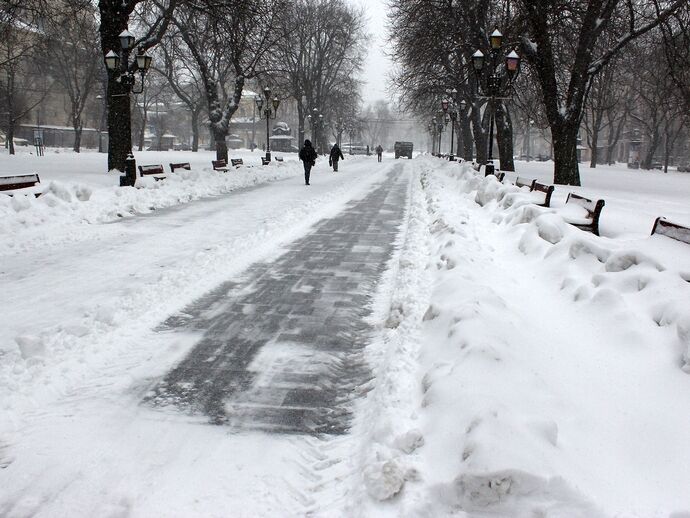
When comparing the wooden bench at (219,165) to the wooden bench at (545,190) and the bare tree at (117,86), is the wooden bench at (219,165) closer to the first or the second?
the bare tree at (117,86)

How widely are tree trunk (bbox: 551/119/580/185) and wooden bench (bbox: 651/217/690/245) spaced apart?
1124 centimetres

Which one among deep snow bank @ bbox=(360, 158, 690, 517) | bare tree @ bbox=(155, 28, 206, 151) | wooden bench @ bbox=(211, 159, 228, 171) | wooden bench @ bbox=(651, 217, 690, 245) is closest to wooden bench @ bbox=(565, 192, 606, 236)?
deep snow bank @ bbox=(360, 158, 690, 517)

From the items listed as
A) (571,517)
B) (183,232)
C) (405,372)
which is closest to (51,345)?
(405,372)

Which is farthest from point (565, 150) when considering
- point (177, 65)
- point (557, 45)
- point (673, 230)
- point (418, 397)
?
point (177, 65)

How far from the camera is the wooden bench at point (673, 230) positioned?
5.59 m

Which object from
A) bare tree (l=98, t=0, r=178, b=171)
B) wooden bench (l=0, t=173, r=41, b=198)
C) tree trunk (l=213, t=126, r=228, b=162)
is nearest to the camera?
wooden bench (l=0, t=173, r=41, b=198)

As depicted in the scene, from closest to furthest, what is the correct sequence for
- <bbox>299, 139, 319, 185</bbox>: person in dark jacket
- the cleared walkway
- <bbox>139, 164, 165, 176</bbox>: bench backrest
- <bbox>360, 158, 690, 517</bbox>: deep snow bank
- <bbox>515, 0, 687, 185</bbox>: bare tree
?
<bbox>360, 158, 690, 517</bbox>: deep snow bank < the cleared walkway < <bbox>515, 0, 687, 185</bbox>: bare tree < <bbox>139, 164, 165, 176</bbox>: bench backrest < <bbox>299, 139, 319, 185</bbox>: person in dark jacket

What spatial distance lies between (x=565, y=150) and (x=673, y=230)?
469 inches

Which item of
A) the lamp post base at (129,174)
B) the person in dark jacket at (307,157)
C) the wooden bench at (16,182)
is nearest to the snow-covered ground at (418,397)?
the wooden bench at (16,182)

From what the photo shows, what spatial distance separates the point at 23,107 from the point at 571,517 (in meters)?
64.7

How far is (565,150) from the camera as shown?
16.8 metres

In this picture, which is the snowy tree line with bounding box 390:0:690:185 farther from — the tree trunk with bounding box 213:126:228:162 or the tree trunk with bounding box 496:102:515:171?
the tree trunk with bounding box 213:126:228:162

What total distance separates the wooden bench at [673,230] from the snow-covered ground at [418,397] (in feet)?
0.43

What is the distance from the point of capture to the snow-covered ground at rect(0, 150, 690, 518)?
8.70 ft
